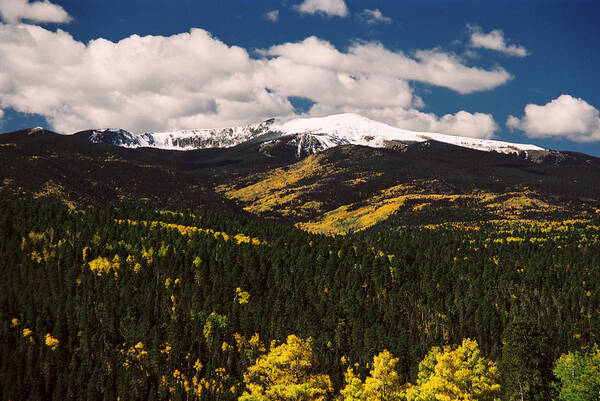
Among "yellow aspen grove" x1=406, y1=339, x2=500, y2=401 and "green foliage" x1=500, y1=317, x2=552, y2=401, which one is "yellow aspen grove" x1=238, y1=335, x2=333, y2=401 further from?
"green foliage" x1=500, y1=317, x2=552, y2=401

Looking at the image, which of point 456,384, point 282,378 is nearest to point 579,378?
point 456,384

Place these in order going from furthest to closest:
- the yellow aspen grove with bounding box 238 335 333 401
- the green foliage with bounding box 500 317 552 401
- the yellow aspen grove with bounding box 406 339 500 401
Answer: the green foliage with bounding box 500 317 552 401
the yellow aspen grove with bounding box 406 339 500 401
the yellow aspen grove with bounding box 238 335 333 401

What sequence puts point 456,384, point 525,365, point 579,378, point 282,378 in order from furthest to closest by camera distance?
point 579,378 → point 525,365 → point 456,384 → point 282,378

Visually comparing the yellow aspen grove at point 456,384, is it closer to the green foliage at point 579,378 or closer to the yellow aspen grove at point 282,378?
the yellow aspen grove at point 282,378

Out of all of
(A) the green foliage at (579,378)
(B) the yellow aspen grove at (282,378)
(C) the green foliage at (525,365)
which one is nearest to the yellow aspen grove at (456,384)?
(C) the green foliage at (525,365)

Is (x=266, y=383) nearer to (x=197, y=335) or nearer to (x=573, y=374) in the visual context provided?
(x=573, y=374)

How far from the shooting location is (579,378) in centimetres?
9775

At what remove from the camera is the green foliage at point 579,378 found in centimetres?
9044

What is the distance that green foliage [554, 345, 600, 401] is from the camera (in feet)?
297

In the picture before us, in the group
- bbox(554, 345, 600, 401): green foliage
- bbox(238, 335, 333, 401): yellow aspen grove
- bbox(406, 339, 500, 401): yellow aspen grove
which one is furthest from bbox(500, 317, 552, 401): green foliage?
bbox(238, 335, 333, 401): yellow aspen grove

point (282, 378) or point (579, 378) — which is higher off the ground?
point (282, 378)

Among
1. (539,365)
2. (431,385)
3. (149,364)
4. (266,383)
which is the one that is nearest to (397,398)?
(431,385)

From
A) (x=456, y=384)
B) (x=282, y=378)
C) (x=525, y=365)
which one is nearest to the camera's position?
(x=282, y=378)

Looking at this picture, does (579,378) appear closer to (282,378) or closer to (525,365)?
(525,365)
